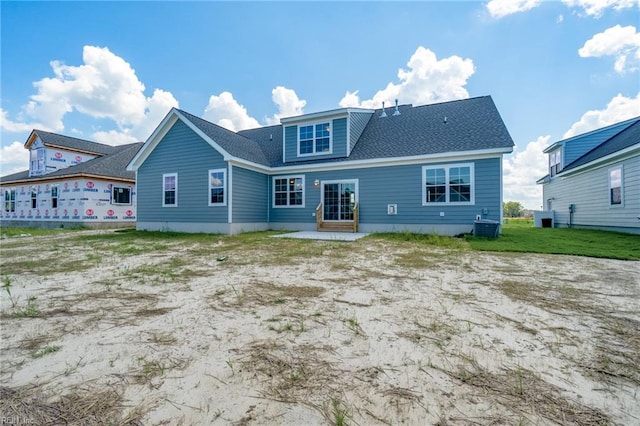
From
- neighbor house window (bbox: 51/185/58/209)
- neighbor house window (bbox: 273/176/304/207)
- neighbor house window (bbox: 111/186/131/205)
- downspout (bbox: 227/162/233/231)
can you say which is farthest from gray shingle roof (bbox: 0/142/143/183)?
neighbor house window (bbox: 273/176/304/207)

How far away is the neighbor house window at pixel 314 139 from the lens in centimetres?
1255

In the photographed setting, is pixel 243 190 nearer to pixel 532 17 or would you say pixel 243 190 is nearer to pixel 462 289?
pixel 462 289

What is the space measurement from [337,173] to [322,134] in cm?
220

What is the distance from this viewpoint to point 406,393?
1577 mm

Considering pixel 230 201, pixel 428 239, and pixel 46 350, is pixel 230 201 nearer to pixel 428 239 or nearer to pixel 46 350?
pixel 428 239

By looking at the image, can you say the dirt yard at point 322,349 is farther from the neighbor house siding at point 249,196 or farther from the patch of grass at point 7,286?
the neighbor house siding at point 249,196

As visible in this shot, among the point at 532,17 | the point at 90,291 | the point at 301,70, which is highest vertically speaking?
the point at 301,70

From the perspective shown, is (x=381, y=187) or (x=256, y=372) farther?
(x=381, y=187)

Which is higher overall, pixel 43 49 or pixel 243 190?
pixel 43 49

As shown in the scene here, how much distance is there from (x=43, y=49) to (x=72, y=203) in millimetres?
8165

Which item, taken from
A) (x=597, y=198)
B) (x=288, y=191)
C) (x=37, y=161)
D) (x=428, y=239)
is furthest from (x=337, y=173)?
(x=37, y=161)

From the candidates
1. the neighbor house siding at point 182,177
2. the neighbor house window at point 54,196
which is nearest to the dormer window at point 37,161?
the neighbor house window at point 54,196

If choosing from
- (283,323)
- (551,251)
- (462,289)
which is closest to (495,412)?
(283,323)

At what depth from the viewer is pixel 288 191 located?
12898 mm
